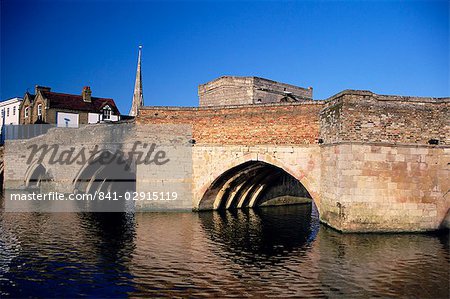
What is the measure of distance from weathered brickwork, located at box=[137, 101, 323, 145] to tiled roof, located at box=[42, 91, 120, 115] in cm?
2544

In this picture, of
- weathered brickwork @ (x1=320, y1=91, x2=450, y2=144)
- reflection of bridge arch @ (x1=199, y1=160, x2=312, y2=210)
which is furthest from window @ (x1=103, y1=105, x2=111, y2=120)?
weathered brickwork @ (x1=320, y1=91, x2=450, y2=144)

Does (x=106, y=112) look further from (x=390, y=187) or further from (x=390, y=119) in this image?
(x=390, y=187)

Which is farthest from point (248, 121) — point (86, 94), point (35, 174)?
point (86, 94)

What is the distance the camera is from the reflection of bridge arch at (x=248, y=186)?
20.4 meters

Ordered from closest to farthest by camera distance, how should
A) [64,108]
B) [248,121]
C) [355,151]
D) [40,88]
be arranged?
1. [355,151]
2. [248,121]
3. [64,108]
4. [40,88]

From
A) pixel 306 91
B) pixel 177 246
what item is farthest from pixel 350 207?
pixel 306 91

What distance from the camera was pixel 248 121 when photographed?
18938 millimetres

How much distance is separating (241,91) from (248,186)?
8.64m

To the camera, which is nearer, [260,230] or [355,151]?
[355,151]

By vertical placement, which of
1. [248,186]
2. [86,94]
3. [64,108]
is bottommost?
[248,186]

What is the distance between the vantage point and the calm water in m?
9.01

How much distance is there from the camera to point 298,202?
2692cm

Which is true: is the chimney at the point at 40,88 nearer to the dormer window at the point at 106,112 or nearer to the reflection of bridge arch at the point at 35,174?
the dormer window at the point at 106,112

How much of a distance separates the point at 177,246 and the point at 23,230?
733 cm
